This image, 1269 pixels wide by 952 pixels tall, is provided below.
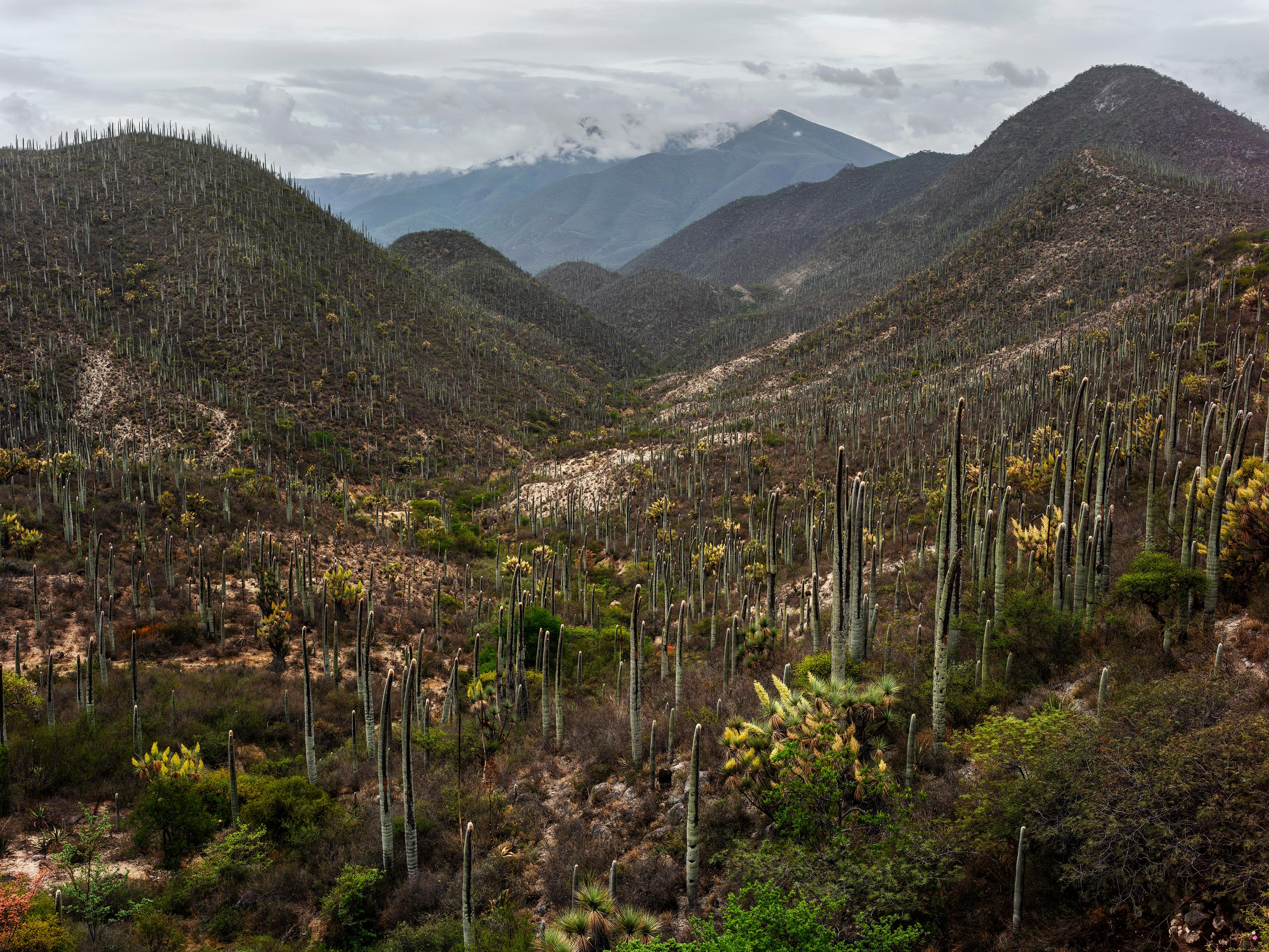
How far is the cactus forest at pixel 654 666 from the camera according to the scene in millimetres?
7609

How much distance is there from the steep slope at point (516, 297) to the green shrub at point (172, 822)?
9945 cm

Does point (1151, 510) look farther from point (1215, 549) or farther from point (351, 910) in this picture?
point (351, 910)

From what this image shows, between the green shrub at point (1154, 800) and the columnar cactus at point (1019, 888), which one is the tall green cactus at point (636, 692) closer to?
the green shrub at point (1154, 800)

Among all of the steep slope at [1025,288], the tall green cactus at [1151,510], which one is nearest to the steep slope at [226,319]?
the steep slope at [1025,288]

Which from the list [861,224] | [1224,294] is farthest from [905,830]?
[861,224]

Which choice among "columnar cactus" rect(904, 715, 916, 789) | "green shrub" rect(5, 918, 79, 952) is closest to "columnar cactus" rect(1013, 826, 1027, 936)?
"columnar cactus" rect(904, 715, 916, 789)

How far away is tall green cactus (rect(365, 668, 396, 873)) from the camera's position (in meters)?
10.7

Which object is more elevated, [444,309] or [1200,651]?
[444,309]

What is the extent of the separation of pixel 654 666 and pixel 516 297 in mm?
108215

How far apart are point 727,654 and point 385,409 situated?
2029 inches

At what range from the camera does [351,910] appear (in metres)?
10.4

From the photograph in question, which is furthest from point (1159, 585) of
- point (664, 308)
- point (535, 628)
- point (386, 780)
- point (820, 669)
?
point (664, 308)

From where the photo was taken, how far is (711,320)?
151750mm

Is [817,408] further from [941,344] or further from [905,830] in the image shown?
[905,830]
